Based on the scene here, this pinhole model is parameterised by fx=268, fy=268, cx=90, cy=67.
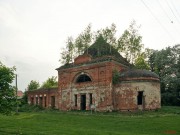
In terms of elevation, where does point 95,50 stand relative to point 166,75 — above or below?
above

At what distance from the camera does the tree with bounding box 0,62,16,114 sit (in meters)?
20.2

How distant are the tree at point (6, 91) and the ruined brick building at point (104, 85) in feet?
61.8

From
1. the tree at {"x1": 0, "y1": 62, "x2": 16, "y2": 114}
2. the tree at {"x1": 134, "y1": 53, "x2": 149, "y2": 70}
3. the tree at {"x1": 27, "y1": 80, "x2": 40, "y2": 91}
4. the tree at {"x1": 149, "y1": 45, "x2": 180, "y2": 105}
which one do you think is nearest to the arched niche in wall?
the tree at {"x1": 134, "y1": 53, "x2": 149, "y2": 70}

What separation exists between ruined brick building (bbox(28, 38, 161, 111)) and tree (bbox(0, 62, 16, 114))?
18.8 m

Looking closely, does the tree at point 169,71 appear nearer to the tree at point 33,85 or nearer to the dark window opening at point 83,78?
the dark window opening at point 83,78

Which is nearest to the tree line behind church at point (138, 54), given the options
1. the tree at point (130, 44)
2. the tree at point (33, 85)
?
the tree at point (130, 44)

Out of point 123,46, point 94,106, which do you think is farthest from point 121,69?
point 123,46

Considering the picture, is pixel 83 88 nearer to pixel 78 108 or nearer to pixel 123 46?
pixel 78 108

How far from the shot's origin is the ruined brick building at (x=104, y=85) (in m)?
36.0

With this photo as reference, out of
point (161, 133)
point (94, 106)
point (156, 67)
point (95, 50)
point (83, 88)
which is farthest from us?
point (156, 67)

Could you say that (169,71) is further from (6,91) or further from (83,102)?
(6,91)

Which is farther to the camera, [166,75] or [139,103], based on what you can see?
[166,75]

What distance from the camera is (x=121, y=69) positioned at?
40031 millimetres

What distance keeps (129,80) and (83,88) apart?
Result: 8.31m
